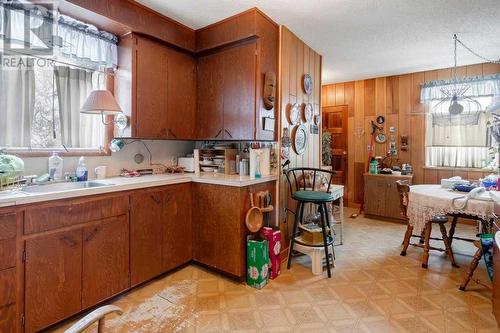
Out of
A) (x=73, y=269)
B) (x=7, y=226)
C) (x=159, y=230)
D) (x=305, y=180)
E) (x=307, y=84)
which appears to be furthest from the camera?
(x=307, y=84)

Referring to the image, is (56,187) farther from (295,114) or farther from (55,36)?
(295,114)

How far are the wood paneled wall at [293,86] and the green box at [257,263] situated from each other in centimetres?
60

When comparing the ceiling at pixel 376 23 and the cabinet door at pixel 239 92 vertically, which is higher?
the ceiling at pixel 376 23

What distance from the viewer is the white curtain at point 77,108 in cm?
236

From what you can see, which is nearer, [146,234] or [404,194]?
[146,234]

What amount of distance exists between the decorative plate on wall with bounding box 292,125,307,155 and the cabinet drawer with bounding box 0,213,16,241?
100 inches

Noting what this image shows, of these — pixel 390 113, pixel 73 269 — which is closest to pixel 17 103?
pixel 73 269

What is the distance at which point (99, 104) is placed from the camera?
227cm

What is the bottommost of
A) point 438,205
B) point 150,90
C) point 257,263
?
point 257,263

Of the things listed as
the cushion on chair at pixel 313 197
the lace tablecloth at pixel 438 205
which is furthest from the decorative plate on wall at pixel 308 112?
the lace tablecloth at pixel 438 205

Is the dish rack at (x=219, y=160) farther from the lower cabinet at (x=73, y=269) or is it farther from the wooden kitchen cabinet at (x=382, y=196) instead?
the wooden kitchen cabinet at (x=382, y=196)

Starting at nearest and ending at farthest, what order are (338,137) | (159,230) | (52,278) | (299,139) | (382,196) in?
(52,278), (159,230), (299,139), (382,196), (338,137)

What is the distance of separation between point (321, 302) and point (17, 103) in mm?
2879

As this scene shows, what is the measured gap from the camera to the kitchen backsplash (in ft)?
7.18
